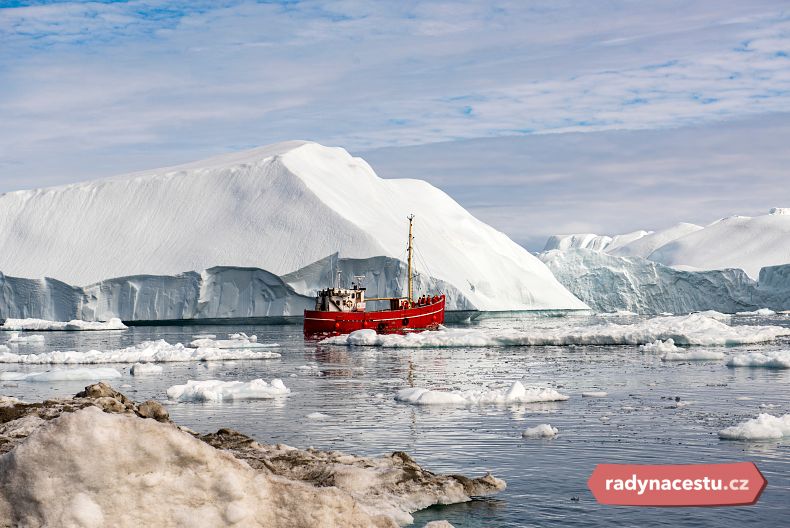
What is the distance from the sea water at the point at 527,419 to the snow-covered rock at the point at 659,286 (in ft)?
208

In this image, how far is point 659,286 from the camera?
289 feet

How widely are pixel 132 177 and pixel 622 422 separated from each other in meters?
66.0

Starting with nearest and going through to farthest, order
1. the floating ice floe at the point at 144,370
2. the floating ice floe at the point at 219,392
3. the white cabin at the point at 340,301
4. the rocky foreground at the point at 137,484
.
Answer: the rocky foreground at the point at 137,484 → the floating ice floe at the point at 219,392 → the floating ice floe at the point at 144,370 → the white cabin at the point at 340,301

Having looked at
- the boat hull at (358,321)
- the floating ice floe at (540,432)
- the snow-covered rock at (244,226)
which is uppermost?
the snow-covered rock at (244,226)

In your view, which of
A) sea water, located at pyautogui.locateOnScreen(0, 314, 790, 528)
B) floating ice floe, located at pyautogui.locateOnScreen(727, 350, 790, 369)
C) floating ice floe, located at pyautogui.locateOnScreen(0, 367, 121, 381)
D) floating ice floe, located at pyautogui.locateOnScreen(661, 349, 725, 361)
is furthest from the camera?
floating ice floe, located at pyautogui.locateOnScreen(661, 349, 725, 361)

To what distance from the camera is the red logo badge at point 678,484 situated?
27.8 ft

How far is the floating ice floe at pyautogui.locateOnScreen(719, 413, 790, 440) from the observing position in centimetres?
1150

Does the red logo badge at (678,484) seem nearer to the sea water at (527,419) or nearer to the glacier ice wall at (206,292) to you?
the sea water at (527,419)

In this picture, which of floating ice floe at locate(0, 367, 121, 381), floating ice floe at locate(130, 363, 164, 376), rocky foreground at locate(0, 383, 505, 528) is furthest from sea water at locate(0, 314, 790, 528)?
rocky foreground at locate(0, 383, 505, 528)

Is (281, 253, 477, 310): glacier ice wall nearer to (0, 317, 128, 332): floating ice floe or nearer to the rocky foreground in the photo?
(0, 317, 128, 332): floating ice floe

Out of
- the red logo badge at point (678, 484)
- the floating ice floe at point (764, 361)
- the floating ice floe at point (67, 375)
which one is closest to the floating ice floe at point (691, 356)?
the floating ice floe at point (764, 361)

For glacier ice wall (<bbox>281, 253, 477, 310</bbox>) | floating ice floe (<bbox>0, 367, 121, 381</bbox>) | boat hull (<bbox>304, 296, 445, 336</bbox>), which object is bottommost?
floating ice floe (<bbox>0, 367, 121, 381</bbox>)

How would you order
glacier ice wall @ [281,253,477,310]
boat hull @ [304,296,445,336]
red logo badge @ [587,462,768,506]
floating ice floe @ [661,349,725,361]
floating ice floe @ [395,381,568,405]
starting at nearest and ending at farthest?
1. red logo badge @ [587,462,768,506]
2. floating ice floe @ [395,381,568,405]
3. floating ice floe @ [661,349,725,361]
4. boat hull @ [304,296,445,336]
5. glacier ice wall @ [281,253,477,310]

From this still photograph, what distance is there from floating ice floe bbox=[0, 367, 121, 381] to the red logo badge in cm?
1534
